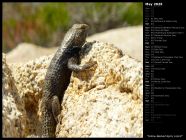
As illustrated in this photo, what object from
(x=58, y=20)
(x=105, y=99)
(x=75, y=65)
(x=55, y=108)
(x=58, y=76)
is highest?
(x=58, y=20)

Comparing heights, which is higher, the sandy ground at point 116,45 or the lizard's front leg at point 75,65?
the sandy ground at point 116,45

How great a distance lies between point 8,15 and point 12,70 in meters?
14.9

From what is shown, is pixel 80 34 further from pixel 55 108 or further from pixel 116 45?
pixel 116 45

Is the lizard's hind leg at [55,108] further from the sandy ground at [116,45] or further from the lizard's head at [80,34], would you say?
the sandy ground at [116,45]

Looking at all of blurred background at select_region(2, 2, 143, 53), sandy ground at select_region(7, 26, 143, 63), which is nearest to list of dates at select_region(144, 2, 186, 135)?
sandy ground at select_region(7, 26, 143, 63)

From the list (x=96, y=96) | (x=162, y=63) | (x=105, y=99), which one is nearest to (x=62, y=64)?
(x=96, y=96)

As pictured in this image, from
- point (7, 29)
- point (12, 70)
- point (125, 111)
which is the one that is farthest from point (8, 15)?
point (125, 111)

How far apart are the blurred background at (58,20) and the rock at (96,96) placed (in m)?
13.1

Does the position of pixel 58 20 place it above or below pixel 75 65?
above

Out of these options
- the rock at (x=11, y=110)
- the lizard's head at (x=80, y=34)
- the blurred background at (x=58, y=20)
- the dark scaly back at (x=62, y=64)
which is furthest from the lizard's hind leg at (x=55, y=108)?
the blurred background at (x=58, y=20)

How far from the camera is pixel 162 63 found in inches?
264

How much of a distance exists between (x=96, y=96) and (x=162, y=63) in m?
0.71

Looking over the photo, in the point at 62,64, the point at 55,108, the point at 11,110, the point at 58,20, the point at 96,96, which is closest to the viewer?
the point at 11,110

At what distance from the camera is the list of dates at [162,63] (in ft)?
21.4
